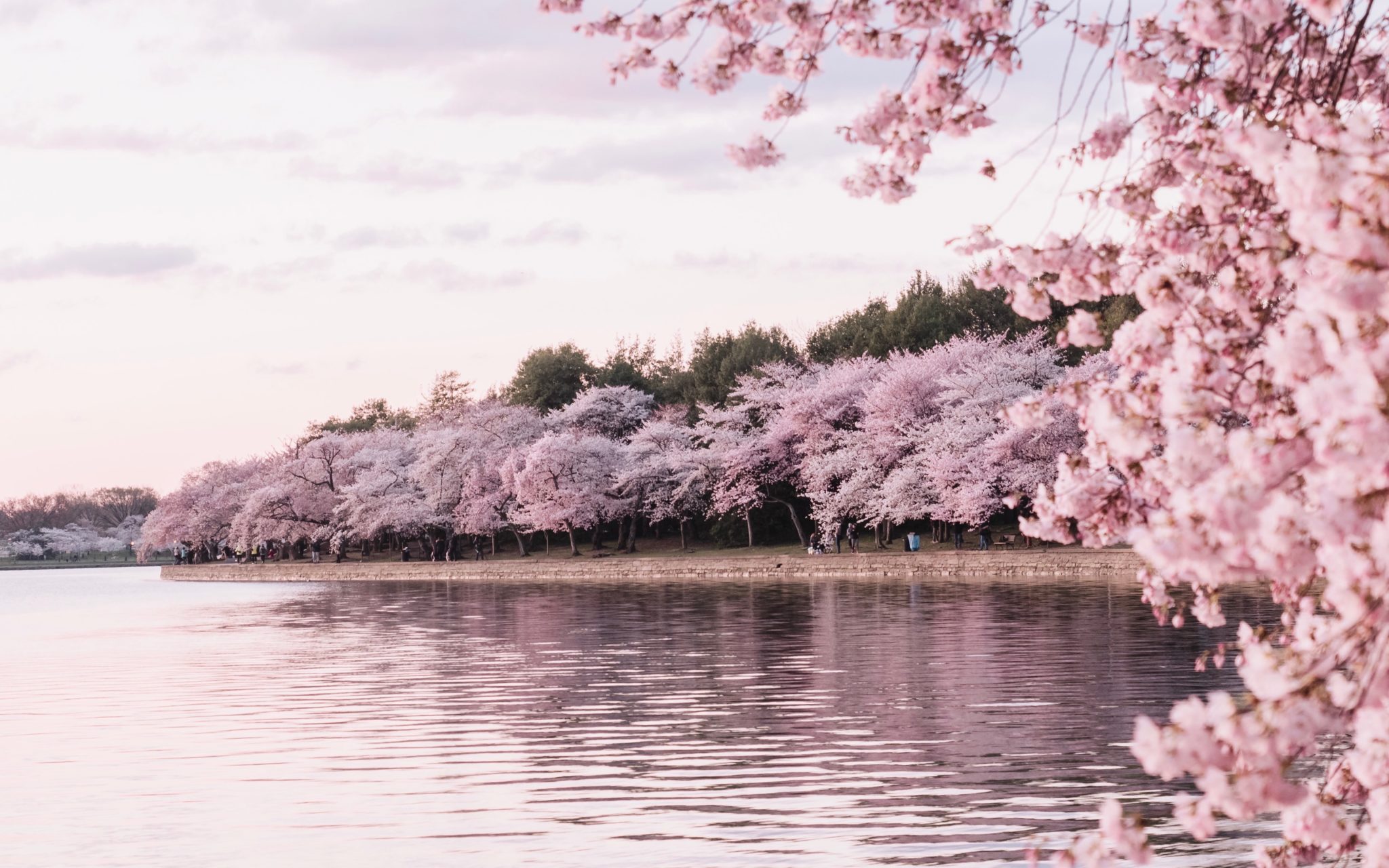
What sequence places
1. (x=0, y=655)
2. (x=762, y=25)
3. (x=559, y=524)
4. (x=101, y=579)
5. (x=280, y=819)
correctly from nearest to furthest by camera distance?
(x=762, y=25)
(x=280, y=819)
(x=0, y=655)
(x=559, y=524)
(x=101, y=579)

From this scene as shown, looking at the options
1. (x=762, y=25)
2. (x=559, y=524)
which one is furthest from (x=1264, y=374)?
(x=559, y=524)

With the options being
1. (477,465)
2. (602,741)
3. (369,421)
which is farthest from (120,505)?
(602,741)

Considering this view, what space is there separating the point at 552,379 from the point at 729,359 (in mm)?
15246

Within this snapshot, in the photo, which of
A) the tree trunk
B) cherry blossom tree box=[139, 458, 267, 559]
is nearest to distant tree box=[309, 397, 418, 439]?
cherry blossom tree box=[139, 458, 267, 559]

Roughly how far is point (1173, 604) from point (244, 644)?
27651 mm

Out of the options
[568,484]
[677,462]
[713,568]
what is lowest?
[713,568]

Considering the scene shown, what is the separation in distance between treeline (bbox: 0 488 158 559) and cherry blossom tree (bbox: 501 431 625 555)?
8604 centimetres

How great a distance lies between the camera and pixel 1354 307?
3568 millimetres

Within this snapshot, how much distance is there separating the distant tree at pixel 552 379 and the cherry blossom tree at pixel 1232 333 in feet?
283

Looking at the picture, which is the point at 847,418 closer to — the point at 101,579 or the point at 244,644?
the point at 244,644

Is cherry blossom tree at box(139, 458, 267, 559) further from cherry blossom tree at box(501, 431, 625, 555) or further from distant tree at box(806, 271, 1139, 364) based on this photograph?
distant tree at box(806, 271, 1139, 364)

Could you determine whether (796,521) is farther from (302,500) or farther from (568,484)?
(302,500)

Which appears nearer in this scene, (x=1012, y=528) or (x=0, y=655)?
(x=0, y=655)

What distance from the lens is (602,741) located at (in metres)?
16.5
